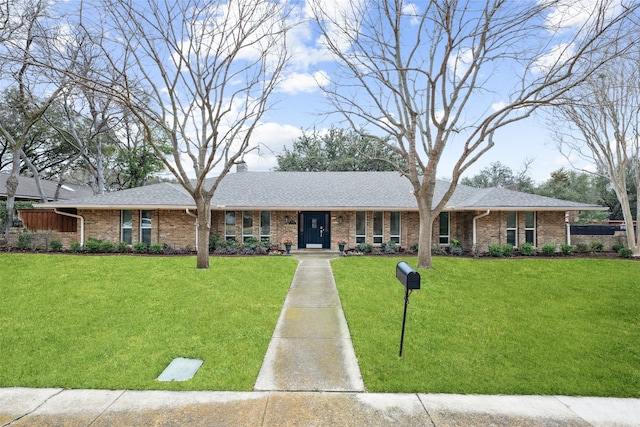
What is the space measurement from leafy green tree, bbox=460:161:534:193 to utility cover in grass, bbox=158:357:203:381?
149 feet

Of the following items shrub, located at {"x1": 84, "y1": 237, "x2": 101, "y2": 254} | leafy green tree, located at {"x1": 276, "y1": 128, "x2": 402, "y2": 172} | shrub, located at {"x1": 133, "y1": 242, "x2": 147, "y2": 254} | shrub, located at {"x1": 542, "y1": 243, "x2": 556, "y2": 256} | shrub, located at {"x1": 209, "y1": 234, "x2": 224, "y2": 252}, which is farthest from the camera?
leafy green tree, located at {"x1": 276, "y1": 128, "x2": 402, "y2": 172}

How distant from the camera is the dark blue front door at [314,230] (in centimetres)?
1609

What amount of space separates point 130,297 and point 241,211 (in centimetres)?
832

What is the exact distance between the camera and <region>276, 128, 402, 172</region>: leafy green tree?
31344mm

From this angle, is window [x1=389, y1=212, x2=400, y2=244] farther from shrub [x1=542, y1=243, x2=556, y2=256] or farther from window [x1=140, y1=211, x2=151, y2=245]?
window [x1=140, y1=211, x2=151, y2=245]

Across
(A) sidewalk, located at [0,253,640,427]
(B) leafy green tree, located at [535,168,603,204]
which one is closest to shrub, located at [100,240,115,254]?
(A) sidewalk, located at [0,253,640,427]

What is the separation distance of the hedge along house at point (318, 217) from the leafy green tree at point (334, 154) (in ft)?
48.5

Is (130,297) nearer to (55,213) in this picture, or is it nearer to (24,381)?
(24,381)

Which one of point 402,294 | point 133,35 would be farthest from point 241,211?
point 402,294

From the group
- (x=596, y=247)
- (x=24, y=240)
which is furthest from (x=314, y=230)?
(x=596, y=247)

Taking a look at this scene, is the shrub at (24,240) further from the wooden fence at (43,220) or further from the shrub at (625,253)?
the shrub at (625,253)

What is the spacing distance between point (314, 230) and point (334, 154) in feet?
61.8

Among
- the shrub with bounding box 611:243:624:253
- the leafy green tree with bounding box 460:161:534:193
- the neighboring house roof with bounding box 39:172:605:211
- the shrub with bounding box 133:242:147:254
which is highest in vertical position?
the leafy green tree with bounding box 460:161:534:193

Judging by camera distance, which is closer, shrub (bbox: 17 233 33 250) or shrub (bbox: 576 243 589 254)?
shrub (bbox: 17 233 33 250)
